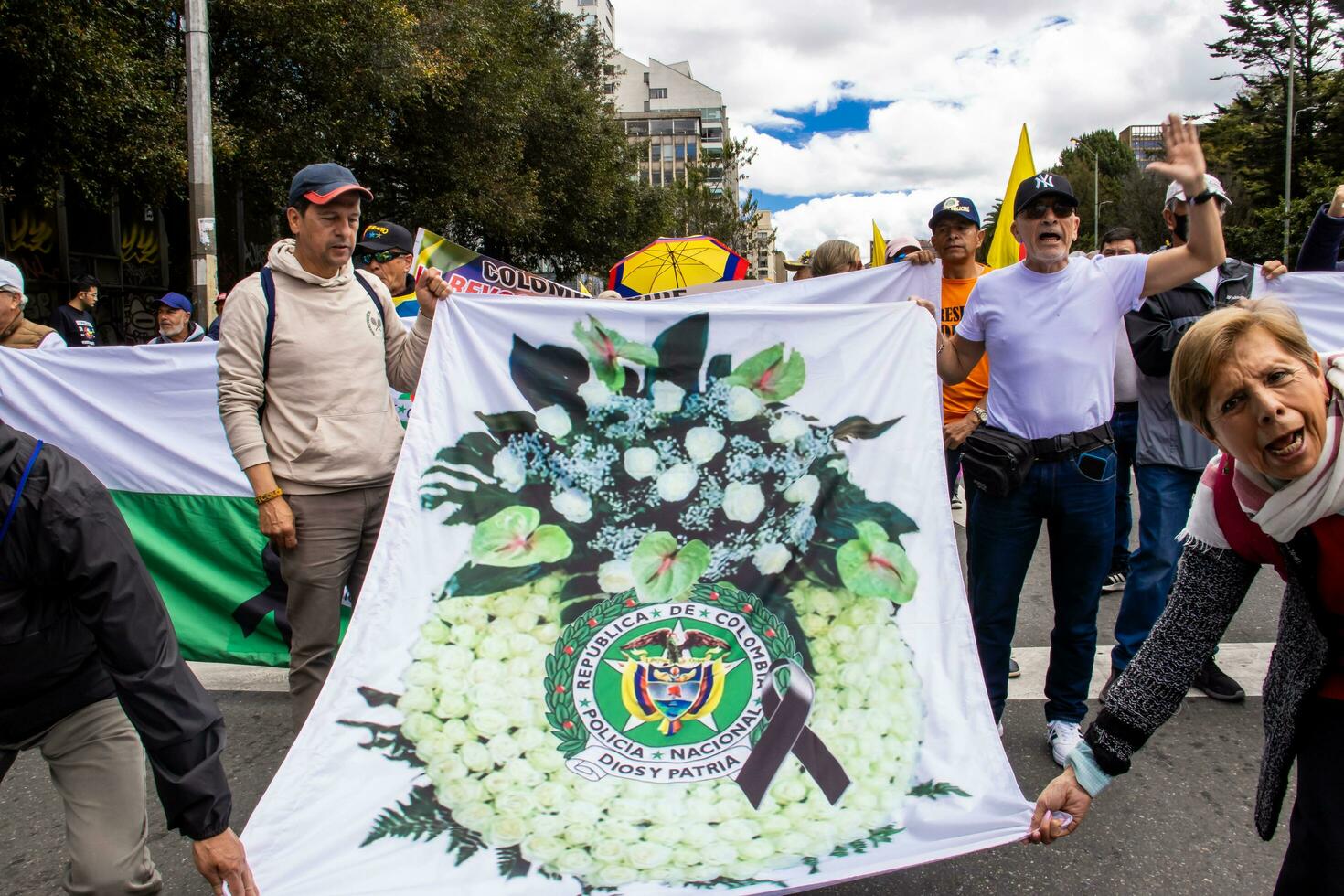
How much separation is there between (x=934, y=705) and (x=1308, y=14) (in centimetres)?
4977

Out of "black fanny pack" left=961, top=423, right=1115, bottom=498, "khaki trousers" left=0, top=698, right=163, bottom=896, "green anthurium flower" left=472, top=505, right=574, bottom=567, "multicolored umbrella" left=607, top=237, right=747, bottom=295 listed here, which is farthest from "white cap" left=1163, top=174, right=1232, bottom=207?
"multicolored umbrella" left=607, top=237, right=747, bottom=295

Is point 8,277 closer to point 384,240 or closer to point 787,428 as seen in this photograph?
point 384,240

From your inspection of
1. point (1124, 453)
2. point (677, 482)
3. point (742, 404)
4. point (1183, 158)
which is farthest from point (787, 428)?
point (1124, 453)

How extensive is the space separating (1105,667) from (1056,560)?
1.20m

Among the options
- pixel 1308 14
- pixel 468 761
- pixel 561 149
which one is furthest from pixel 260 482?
pixel 1308 14

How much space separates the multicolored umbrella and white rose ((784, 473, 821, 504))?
7799 millimetres

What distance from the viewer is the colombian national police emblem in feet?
7.90

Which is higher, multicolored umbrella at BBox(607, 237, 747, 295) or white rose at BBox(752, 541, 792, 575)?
multicolored umbrella at BBox(607, 237, 747, 295)

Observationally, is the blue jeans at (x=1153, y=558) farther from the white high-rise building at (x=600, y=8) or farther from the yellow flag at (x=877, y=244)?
the white high-rise building at (x=600, y=8)

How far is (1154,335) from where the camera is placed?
12.7ft

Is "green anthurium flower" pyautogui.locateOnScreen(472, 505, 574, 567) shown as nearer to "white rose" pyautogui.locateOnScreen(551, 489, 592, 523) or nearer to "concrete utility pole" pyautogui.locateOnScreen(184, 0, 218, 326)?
"white rose" pyautogui.locateOnScreen(551, 489, 592, 523)

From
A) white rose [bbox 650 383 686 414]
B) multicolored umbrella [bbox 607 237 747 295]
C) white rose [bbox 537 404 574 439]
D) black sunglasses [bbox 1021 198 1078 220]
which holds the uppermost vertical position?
multicolored umbrella [bbox 607 237 747 295]

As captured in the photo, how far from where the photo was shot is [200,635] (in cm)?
437

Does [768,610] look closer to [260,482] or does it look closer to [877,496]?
[877,496]
